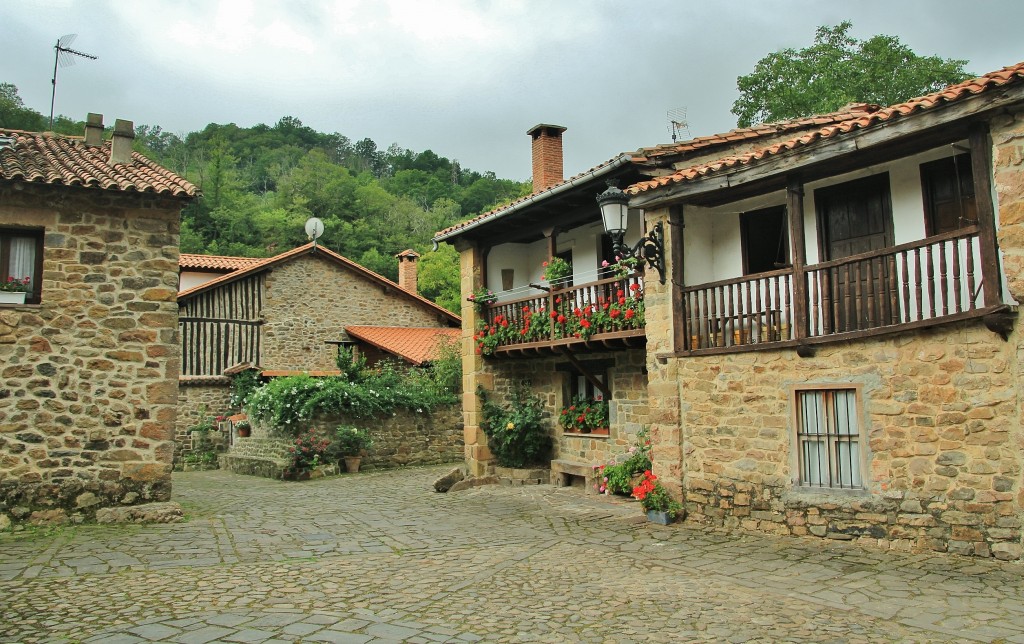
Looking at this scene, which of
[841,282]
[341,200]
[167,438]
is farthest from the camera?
[341,200]

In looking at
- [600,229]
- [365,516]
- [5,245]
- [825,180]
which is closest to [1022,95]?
[825,180]

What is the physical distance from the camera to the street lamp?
9.34 m

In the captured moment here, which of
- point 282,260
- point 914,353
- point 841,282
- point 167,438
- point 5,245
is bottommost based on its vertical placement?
point 167,438

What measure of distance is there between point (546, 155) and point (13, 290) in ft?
30.1

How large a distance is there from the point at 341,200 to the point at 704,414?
3843 centimetres

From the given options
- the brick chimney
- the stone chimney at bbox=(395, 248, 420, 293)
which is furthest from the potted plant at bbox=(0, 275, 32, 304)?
the stone chimney at bbox=(395, 248, 420, 293)

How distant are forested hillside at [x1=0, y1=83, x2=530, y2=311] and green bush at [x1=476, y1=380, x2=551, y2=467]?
70.5 feet

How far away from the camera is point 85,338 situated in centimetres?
975

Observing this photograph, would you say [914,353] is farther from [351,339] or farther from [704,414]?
[351,339]

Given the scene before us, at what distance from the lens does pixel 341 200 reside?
44.8 metres

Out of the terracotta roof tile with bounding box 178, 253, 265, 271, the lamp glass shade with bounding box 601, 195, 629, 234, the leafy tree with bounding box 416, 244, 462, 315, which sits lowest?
the lamp glass shade with bounding box 601, 195, 629, 234

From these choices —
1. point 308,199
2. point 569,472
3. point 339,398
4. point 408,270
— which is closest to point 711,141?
point 569,472

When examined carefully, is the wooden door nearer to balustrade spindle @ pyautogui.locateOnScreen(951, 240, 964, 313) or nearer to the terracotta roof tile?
balustrade spindle @ pyautogui.locateOnScreen(951, 240, 964, 313)

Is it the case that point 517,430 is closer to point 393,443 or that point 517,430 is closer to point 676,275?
point 676,275
